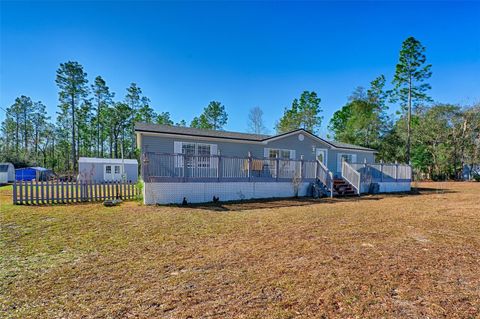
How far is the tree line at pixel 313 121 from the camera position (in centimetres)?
2775

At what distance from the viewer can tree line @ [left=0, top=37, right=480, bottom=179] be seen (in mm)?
27750

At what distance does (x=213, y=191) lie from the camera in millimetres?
10773

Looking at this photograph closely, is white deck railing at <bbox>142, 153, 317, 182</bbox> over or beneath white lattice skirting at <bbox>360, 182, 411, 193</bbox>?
over

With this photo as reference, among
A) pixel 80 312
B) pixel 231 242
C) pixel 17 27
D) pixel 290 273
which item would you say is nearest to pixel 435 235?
pixel 290 273

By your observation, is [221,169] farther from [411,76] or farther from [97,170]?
[411,76]

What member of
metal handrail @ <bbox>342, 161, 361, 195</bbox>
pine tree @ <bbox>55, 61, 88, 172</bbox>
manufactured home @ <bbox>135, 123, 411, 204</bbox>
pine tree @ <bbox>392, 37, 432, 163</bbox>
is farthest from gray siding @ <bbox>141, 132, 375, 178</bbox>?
pine tree @ <bbox>55, 61, 88, 172</bbox>

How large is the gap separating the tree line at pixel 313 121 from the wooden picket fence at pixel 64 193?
1902 cm

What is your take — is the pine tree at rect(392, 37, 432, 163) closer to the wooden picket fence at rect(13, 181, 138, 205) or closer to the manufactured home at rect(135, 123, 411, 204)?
the manufactured home at rect(135, 123, 411, 204)

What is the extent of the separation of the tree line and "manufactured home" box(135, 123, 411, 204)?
51.7 ft

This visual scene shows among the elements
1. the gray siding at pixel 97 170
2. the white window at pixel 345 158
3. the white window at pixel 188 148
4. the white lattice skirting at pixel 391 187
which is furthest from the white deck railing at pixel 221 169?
the gray siding at pixel 97 170

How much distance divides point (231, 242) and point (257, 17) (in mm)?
13500

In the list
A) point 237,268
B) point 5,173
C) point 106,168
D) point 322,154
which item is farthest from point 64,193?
point 5,173

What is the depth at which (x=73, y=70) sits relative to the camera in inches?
1313

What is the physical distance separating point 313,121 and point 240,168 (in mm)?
31979
